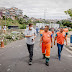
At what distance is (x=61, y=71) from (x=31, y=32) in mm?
2018

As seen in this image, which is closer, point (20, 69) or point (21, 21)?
point (20, 69)

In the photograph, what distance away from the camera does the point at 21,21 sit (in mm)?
49594

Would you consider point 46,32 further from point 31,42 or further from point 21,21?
point 21,21

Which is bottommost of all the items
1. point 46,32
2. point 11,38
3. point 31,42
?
point 11,38

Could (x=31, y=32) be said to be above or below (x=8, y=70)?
above

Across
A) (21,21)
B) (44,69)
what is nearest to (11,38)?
(44,69)

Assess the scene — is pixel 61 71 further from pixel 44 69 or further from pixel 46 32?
pixel 46 32

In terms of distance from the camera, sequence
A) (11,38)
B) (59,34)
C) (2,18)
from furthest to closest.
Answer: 1. (2,18)
2. (11,38)
3. (59,34)

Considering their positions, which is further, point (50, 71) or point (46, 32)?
point (46, 32)

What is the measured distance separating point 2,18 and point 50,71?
40.3 meters

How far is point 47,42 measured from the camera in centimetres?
490

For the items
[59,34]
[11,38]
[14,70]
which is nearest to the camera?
[14,70]

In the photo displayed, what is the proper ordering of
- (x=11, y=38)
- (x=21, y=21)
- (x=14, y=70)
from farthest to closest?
(x=21, y=21)
(x=11, y=38)
(x=14, y=70)

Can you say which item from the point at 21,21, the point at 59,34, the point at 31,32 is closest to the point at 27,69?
the point at 31,32
